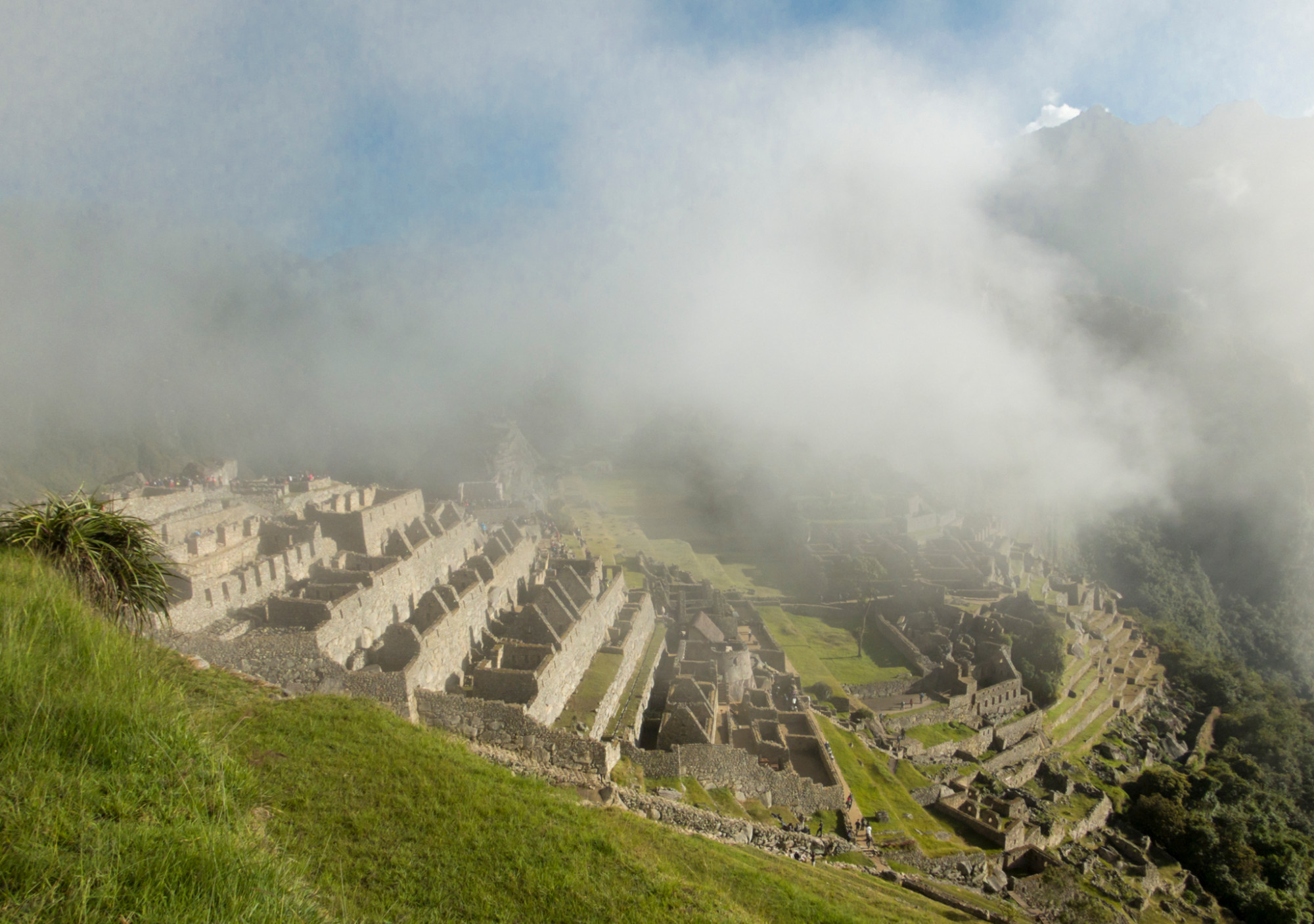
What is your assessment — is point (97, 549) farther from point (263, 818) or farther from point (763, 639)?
point (763, 639)

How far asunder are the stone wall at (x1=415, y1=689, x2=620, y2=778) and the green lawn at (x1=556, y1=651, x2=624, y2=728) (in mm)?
3943

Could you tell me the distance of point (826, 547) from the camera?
211ft

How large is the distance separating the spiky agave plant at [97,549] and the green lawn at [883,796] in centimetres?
2344

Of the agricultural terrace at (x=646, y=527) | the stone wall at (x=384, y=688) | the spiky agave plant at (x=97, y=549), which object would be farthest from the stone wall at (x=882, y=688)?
the spiky agave plant at (x=97, y=549)

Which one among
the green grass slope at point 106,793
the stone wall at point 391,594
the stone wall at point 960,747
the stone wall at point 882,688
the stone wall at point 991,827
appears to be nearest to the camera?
the green grass slope at point 106,793

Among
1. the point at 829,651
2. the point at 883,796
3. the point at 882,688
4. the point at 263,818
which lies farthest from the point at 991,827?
the point at 263,818

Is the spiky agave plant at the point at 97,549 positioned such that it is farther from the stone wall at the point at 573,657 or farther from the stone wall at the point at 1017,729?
the stone wall at the point at 1017,729

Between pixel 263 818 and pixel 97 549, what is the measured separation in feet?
16.0

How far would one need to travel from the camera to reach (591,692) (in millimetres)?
23172

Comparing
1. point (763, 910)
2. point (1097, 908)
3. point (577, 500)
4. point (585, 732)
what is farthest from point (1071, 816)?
point (577, 500)

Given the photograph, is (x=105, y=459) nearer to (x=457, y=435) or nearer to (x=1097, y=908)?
(x=457, y=435)

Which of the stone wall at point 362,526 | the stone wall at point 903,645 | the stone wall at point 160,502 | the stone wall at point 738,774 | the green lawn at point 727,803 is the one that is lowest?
the green lawn at point 727,803

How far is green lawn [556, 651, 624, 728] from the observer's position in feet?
68.6

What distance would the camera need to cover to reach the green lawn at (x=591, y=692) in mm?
20906
